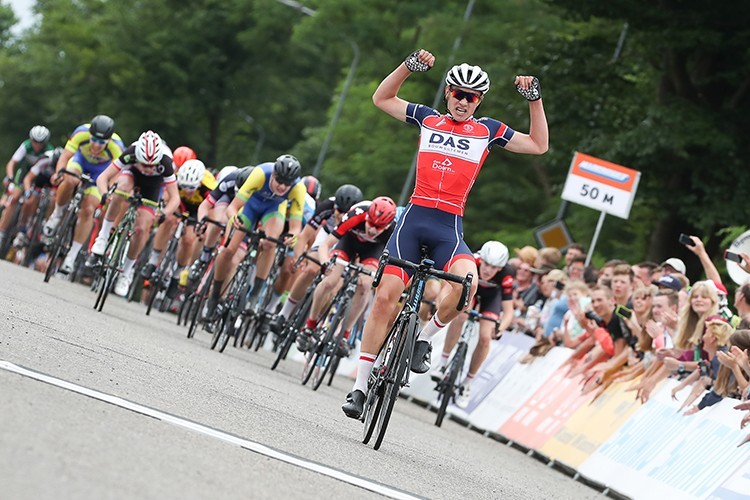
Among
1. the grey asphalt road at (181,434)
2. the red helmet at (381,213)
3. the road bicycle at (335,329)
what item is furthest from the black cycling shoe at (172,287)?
the red helmet at (381,213)

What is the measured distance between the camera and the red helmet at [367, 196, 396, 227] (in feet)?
50.1

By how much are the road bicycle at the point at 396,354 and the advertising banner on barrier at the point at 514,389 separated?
745 cm

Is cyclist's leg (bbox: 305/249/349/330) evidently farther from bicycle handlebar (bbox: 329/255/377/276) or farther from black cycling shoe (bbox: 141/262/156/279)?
black cycling shoe (bbox: 141/262/156/279)

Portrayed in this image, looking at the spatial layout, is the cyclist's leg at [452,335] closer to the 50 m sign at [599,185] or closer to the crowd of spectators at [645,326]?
the crowd of spectators at [645,326]

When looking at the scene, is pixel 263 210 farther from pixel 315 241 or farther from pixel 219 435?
pixel 219 435

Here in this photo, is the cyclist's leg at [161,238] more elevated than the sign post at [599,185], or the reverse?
the sign post at [599,185]

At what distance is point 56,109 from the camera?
63844 mm

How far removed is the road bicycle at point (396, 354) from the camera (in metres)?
10.3

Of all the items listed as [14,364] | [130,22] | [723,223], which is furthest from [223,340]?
[130,22]

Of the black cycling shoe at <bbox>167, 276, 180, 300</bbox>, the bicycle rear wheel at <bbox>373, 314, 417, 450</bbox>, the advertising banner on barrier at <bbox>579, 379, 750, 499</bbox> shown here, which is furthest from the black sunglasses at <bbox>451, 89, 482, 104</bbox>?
the black cycling shoe at <bbox>167, 276, 180, 300</bbox>

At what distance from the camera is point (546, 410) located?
17.2m

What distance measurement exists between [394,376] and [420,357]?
39 centimetres

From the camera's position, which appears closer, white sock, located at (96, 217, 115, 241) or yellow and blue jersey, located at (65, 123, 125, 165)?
white sock, located at (96, 217, 115, 241)

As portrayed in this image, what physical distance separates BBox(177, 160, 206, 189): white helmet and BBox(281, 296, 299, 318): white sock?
3.09m
